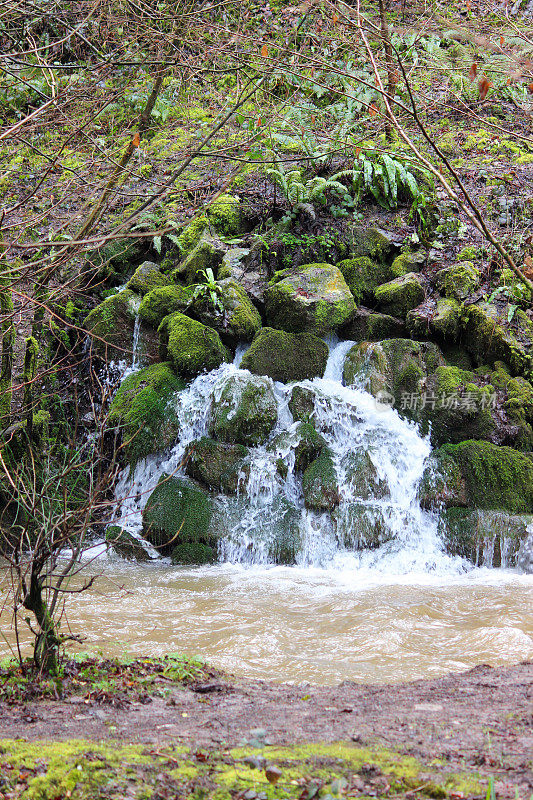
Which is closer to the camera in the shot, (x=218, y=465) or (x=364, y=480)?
(x=364, y=480)

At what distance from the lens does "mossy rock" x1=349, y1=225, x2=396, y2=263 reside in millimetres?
10828

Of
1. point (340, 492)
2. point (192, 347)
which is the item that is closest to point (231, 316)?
point (192, 347)

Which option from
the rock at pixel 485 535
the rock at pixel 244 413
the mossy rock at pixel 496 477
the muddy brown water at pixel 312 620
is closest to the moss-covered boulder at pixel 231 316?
the rock at pixel 244 413

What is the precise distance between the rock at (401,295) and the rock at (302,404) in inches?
95.0

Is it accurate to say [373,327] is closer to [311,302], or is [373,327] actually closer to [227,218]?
[311,302]

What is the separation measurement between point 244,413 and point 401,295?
3530mm

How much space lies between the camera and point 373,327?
9.84 m

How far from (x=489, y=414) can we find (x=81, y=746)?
744 centimetres

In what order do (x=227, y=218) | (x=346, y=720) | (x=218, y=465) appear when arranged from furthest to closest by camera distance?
(x=227, y=218) → (x=218, y=465) → (x=346, y=720)

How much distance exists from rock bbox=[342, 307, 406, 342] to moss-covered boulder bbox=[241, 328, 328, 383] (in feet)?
2.64

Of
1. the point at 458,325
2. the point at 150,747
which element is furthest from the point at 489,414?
the point at 150,747

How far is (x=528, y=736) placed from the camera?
2480 millimetres

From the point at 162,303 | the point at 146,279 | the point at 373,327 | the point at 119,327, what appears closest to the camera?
the point at 373,327

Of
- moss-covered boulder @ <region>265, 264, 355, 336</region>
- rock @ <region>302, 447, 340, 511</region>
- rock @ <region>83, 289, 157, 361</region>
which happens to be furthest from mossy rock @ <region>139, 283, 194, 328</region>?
rock @ <region>302, 447, 340, 511</region>
